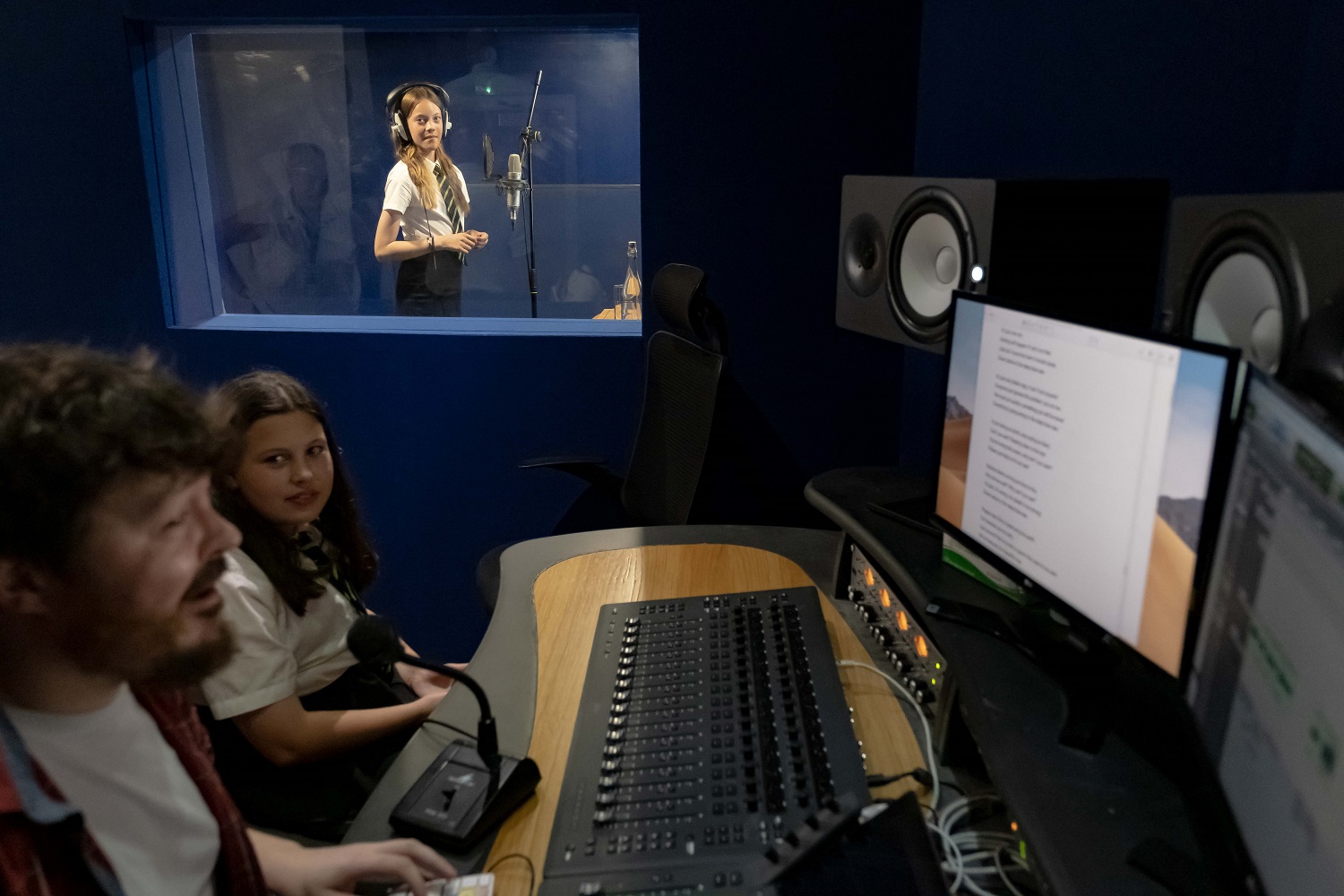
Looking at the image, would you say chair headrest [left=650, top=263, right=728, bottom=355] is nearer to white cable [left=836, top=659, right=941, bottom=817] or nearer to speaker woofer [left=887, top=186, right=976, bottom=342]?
speaker woofer [left=887, top=186, right=976, bottom=342]

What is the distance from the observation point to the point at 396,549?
2816 mm

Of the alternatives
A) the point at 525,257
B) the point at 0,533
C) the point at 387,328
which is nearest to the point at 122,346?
the point at 387,328

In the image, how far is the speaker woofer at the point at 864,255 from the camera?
5.04 feet

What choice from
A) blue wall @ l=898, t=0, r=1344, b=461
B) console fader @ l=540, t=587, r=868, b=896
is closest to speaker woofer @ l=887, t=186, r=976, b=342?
blue wall @ l=898, t=0, r=1344, b=461

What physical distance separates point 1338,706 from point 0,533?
871 mm

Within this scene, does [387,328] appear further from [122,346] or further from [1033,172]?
[1033,172]

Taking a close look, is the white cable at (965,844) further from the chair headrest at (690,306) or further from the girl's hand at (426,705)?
the chair headrest at (690,306)

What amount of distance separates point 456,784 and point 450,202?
2243mm

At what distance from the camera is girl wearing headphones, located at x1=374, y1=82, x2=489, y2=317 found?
279 cm

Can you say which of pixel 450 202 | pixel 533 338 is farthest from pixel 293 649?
pixel 450 202

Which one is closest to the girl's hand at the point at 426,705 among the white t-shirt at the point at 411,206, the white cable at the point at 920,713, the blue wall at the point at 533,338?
the white cable at the point at 920,713

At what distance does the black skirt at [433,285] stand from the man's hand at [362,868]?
2.17 metres

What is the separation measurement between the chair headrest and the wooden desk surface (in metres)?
0.55

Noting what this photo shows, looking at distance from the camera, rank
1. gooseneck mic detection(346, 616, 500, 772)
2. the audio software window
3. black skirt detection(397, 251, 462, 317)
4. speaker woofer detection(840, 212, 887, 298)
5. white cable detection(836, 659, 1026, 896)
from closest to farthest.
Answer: white cable detection(836, 659, 1026, 896) → gooseneck mic detection(346, 616, 500, 772) → speaker woofer detection(840, 212, 887, 298) → the audio software window → black skirt detection(397, 251, 462, 317)
